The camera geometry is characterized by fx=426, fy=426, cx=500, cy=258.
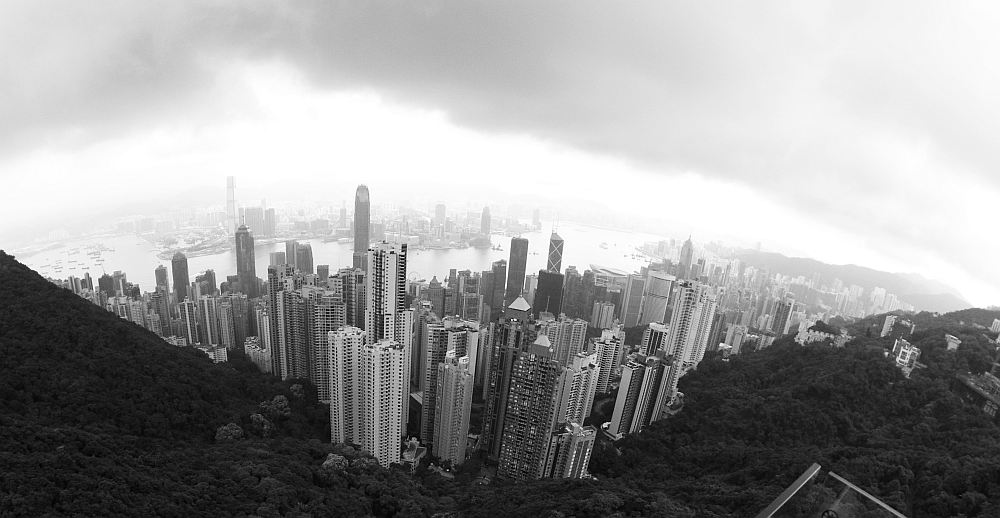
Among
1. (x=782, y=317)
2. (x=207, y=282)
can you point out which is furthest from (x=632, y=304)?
(x=207, y=282)

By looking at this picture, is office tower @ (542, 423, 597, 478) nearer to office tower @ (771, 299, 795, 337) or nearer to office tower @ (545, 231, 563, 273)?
office tower @ (545, 231, 563, 273)

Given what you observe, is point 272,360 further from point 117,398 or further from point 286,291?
point 117,398

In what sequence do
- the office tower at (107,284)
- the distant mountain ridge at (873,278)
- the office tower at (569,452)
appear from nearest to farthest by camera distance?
the office tower at (569,452), the office tower at (107,284), the distant mountain ridge at (873,278)

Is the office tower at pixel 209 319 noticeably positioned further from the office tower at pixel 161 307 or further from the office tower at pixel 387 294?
the office tower at pixel 387 294

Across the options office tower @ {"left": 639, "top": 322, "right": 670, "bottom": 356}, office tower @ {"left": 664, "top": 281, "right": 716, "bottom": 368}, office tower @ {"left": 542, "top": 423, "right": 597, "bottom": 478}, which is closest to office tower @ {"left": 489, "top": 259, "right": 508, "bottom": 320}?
office tower @ {"left": 664, "top": 281, "right": 716, "bottom": 368}

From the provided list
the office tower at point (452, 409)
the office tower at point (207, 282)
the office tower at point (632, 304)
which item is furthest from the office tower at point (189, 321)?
the office tower at point (632, 304)
